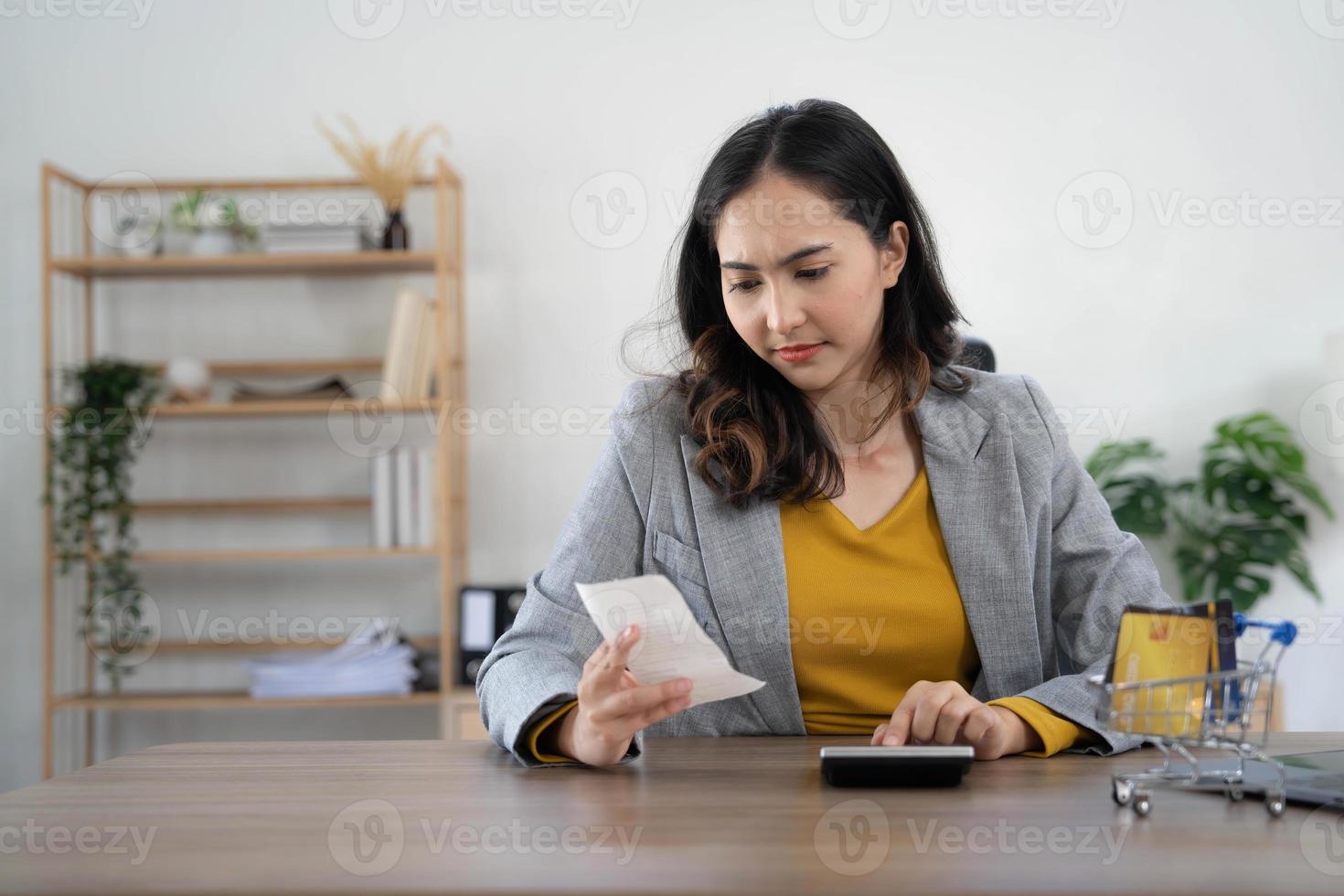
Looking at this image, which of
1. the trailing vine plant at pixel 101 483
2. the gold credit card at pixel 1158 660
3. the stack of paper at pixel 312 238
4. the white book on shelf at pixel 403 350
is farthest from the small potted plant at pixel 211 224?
the gold credit card at pixel 1158 660

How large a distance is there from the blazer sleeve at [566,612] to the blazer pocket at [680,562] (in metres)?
0.04

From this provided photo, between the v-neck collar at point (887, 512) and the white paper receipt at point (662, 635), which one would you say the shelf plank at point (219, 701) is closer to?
the v-neck collar at point (887, 512)

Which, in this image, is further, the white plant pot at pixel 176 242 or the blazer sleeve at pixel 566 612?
the white plant pot at pixel 176 242

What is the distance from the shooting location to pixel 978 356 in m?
1.88

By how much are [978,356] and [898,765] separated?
101 centimetres

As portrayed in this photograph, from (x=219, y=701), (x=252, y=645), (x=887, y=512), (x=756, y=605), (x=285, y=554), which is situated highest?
(x=887, y=512)

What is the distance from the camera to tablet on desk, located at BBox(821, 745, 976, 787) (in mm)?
1006

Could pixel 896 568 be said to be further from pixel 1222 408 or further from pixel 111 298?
pixel 111 298

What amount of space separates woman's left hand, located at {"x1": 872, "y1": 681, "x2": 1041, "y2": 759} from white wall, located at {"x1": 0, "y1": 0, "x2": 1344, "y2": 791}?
2.43 meters

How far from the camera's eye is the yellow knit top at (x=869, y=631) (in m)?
1.44

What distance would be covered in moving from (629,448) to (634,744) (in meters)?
0.44

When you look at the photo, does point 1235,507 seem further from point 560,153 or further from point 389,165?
point 389,165

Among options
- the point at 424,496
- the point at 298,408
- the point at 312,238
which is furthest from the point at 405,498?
the point at 312,238

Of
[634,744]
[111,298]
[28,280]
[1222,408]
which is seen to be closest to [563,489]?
[111,298]
